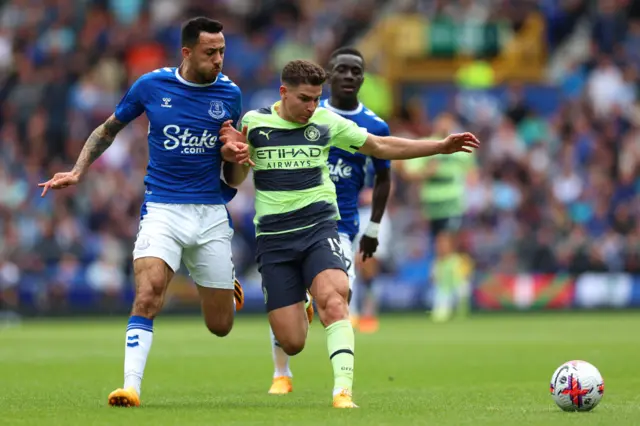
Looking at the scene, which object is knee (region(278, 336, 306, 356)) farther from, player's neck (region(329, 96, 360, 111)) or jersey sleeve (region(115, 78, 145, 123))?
player's neck (region(329, 96, 360, 111))

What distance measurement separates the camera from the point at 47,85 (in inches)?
1069

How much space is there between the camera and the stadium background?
24453mm

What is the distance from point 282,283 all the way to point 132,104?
178 centimetres

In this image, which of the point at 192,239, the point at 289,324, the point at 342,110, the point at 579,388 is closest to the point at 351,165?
the point at 342,110

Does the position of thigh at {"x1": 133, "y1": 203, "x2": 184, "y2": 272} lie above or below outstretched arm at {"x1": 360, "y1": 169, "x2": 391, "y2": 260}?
below

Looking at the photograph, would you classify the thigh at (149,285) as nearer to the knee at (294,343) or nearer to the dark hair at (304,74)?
the knee at (294,343)

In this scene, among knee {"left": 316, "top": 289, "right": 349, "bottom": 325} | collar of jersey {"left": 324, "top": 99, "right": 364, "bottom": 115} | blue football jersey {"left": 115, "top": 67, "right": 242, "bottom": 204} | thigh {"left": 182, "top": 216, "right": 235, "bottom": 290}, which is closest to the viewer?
knee {"left": 316, "top": 289, "right": 349, "bottom": 325}

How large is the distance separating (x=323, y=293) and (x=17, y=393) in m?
2.94

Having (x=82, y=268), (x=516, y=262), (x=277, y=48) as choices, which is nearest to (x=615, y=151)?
(x=516, y=262)

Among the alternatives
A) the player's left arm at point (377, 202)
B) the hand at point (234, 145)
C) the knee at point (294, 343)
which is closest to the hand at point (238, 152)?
the hand at point (234, 145)

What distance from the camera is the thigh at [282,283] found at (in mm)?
9773

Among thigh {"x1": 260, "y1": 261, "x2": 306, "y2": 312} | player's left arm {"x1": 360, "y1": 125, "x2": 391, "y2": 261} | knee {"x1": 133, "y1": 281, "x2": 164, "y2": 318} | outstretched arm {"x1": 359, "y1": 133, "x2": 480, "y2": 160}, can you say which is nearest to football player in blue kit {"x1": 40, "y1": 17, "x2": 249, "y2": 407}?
knee {"x1": 133, "y1": 281, "x2": 164, "y2": 318}

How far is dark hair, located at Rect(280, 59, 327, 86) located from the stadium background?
1464cm

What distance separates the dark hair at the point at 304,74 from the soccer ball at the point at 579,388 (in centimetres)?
267
